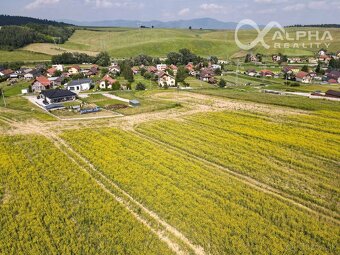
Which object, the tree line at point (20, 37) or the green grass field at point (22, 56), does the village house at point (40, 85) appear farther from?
the tree line at point (20, 37)

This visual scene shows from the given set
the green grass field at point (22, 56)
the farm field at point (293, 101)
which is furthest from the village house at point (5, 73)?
the farm field at point (293, 101)

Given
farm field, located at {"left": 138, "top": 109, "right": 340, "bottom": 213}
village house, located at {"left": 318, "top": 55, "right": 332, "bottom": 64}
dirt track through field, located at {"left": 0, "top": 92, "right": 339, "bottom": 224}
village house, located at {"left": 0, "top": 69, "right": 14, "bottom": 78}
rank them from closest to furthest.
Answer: dirt track through field, located at {"left": 0, "top": 92, "right": 339, "bottom": 224}, farm field, located at {"left": 138, "top": 109, "right": 340, "bottom": 213}, village house, located at {"left": 0, "top": 69, "right": 14, "bottom": 78}, village house, located at {"left": 318, "top": 55, "right": 332, "bottom": 64}

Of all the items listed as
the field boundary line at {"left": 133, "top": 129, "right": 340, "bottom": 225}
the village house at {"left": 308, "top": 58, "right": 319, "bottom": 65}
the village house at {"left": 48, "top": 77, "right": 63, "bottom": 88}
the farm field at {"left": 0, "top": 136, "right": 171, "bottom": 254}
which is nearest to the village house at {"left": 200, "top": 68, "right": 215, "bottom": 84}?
the village house at {"left": 48, "top": 77, "right": 63, "bottom": 88}

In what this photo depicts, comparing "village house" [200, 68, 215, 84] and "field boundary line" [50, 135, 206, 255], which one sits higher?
"village house" [200, 68, 215, 84]

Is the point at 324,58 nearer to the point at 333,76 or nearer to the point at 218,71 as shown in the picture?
the point at 333,76

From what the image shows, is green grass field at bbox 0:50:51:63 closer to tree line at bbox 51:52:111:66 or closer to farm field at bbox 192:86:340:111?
tree line at bbox 51:52:111:66

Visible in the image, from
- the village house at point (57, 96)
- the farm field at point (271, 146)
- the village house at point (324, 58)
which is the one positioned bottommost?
the farm field at point (271, 146)
